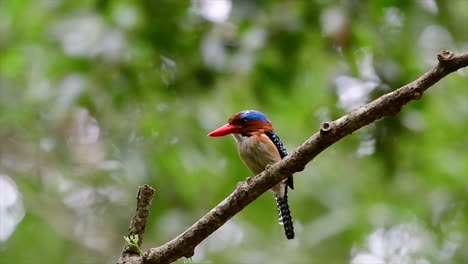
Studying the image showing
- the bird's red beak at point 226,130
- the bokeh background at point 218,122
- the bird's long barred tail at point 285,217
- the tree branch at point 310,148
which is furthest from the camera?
the bokeh background at point 218,122

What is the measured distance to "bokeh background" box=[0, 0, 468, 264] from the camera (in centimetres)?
455

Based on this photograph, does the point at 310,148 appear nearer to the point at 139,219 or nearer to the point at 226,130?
the point at 139,219

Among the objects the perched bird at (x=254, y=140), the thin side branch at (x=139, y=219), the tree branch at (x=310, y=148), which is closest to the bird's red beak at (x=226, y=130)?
the perched bird at (x=254, y=140)

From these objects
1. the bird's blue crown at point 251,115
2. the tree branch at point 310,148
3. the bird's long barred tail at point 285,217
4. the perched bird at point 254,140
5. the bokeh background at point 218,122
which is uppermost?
the bokeh background at point 218,122

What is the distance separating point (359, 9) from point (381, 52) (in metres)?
0.28

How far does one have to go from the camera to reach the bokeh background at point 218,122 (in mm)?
4547

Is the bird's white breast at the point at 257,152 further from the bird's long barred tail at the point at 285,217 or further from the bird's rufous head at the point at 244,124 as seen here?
the bird's long barred tail at the point at 285,217

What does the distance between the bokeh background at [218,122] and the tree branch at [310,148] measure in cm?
213

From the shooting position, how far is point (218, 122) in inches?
197

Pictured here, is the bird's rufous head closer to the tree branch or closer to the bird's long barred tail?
the bird's long barred tail

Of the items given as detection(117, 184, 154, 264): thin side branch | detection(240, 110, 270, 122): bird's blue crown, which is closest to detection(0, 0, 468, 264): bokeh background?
detection(240, 110, 270, 122): bird's blue crown

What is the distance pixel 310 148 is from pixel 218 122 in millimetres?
2894

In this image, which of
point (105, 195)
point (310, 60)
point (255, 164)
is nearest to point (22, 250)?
point (105, 195)

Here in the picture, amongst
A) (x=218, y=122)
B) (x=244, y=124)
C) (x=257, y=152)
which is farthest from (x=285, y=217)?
(x=218, y=122)
